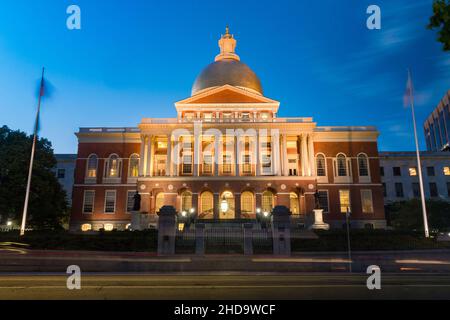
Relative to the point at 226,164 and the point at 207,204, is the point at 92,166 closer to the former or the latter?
the point at 207,204

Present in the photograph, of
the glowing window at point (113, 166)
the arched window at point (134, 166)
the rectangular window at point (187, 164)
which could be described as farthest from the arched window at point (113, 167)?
the rectangular window at point (187, 164)

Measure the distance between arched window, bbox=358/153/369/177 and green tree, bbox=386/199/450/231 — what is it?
23.3ft

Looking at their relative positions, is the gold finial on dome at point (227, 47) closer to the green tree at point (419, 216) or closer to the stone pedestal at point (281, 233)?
the green tree at point (419, 216)

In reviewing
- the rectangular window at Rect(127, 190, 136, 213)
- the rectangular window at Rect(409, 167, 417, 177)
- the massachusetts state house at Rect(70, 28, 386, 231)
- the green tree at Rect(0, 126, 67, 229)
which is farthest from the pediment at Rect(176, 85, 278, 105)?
the rectangular window at Rect(409, 167, 417, 177)

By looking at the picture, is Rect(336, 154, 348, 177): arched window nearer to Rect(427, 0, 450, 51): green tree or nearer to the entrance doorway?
the entrance doorway

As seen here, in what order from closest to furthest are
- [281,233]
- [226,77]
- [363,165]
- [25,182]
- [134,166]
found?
[281,233] < [25,182] < [363,165] < [134,166] < [226,77]

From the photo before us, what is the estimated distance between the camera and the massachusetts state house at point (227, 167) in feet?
155

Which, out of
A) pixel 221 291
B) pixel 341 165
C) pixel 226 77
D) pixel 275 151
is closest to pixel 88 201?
pixel 275 151

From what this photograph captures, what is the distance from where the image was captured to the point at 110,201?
52312mm

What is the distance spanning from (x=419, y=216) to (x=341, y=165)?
12.7 m

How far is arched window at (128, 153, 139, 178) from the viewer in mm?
53406

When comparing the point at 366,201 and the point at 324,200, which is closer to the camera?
the point at 324,200

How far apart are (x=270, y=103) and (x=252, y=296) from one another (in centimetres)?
4960

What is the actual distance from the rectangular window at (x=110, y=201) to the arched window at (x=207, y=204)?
46.9ft
